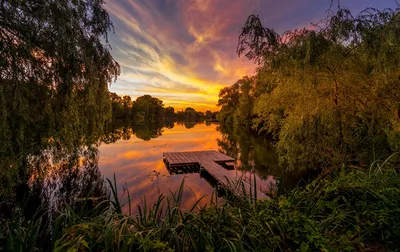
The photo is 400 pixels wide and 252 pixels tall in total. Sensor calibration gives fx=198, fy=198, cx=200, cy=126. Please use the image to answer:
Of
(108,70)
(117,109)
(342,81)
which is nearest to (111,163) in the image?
(108,70)

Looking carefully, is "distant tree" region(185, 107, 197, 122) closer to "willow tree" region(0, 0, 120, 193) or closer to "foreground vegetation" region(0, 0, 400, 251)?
"foreground vegetation" region(0, 0, 400, 251)

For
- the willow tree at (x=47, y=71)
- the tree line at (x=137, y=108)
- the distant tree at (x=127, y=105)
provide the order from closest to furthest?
the willow tree at (x=47, y=71)
the tree line at (x=137, y=108)
the distant tree at (x=127, y=105)

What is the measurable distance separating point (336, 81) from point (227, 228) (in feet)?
20.6

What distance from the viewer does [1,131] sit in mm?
3572

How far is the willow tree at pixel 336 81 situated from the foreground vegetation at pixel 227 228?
4007 millimetres

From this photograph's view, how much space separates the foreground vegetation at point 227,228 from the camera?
4.81 feet

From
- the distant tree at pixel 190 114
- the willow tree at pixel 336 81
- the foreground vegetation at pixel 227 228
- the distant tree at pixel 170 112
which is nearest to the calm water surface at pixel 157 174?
the willow tree at pixel 336 81

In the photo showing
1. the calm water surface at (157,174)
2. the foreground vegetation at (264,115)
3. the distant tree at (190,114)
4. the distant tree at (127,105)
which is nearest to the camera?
the foreground vegetation at (264,115)

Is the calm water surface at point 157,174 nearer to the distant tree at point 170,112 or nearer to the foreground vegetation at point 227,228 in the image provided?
the foreground vegetation at point 227,228

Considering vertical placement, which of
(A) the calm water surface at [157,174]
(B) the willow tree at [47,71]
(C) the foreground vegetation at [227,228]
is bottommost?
(A) the calm water surface at [157,174]

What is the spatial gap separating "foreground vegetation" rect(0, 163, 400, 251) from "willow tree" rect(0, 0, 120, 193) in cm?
279

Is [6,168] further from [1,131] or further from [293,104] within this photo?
[293,104]

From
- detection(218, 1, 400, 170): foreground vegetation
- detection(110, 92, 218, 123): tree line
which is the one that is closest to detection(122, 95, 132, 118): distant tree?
detection(110, 92, 218, 123): tree line

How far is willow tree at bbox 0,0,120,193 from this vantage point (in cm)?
382
